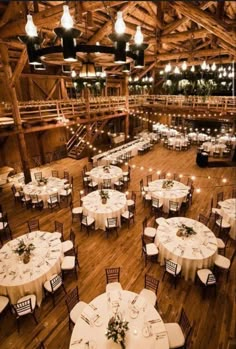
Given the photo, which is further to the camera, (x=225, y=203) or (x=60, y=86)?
(x=60, y=86)

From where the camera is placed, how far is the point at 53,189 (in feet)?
32.2

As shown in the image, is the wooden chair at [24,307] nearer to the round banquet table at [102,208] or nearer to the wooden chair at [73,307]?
the wooden chair at [73,307]

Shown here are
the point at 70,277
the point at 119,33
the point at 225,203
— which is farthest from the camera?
the point at 225,203

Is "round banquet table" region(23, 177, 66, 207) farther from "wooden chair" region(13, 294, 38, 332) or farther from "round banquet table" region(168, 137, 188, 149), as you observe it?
"round banquet table" region(168, 137, 188, 149)

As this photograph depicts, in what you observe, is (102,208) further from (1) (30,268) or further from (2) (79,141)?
(2) (79,141)

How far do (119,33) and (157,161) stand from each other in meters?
12.7

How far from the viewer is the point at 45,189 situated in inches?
385

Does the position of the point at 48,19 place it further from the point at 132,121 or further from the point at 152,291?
the point at 132,121

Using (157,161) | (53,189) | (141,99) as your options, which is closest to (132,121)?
(141,99)

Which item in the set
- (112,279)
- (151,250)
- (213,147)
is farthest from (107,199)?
(213,147)

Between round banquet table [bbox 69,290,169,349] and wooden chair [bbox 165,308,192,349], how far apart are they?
397 mm

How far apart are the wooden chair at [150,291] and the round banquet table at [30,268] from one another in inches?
91.2

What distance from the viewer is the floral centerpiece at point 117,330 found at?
3.68 m

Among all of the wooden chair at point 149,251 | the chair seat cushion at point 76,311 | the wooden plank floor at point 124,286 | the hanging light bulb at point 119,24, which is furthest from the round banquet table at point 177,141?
the hanging light bulb at point 119,24
